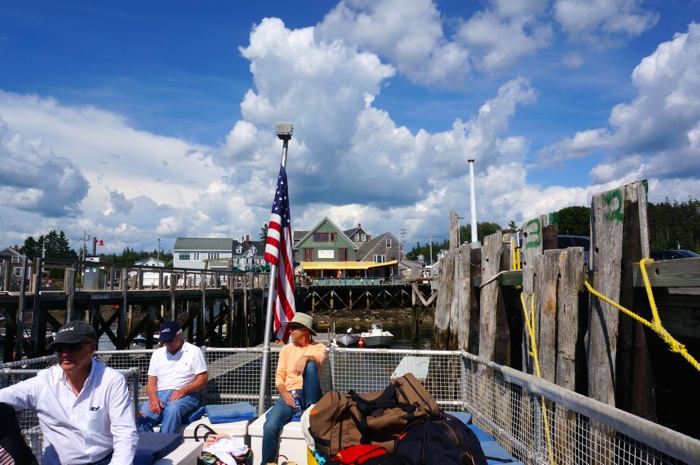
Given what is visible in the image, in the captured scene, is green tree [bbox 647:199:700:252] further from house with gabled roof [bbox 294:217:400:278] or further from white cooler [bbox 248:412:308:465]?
white cooler [bbox 248:412:308:465]

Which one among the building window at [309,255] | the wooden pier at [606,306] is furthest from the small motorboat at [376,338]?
the building window at [309,255]

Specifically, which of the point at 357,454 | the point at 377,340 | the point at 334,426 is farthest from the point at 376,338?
the point at 357,454

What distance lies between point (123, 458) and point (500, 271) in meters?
5.02

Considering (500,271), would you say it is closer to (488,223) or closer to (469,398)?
(469,398)

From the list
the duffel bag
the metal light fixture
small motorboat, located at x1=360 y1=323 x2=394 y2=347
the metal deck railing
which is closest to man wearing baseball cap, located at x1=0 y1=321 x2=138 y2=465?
the metal deck railing

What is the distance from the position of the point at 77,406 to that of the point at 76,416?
6 centimetres

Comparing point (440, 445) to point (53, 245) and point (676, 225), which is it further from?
point (676, 225)

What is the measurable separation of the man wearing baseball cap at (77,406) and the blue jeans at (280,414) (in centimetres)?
175

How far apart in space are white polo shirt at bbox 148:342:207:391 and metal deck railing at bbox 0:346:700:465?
0.92 ft

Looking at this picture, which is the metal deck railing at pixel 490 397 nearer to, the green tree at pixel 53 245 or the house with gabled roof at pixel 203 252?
the house with gabled roof at pixel 203 252

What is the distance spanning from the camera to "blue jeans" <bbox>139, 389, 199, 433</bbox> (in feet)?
15.9

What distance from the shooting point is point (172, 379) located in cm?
534

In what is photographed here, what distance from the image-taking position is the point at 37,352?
12086mm

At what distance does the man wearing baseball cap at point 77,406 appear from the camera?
3002mm
